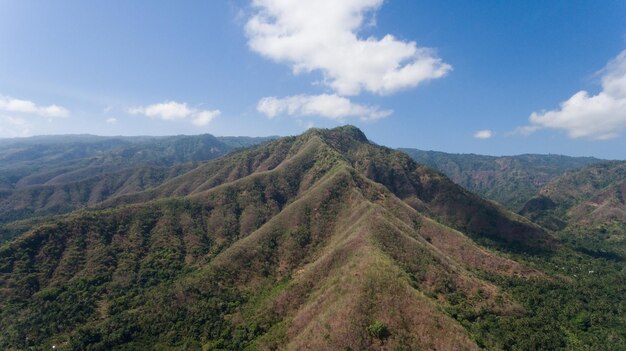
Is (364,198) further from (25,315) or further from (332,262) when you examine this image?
(25,315)

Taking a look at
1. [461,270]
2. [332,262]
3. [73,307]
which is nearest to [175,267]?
[73,307]

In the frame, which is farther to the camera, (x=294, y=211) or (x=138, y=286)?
(x=294, y=211)

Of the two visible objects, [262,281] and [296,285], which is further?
[262,281]

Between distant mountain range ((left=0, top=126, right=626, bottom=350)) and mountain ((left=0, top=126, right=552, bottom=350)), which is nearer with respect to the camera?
mountain ((left=0, top=126, right=552, bottom=350))

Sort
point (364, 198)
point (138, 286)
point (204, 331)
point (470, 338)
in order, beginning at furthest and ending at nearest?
1. point (364, 198)
2. point (138, 286)
3. point (204, 331)
4. point (470, 338)

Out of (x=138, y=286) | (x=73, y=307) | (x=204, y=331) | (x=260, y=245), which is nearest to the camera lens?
(x=204, y=331)

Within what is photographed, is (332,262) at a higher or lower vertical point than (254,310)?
higher

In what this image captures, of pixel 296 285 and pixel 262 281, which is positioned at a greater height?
pixel 296 285

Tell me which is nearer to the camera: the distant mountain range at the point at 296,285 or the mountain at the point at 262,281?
the mountain at the point at 262,281
